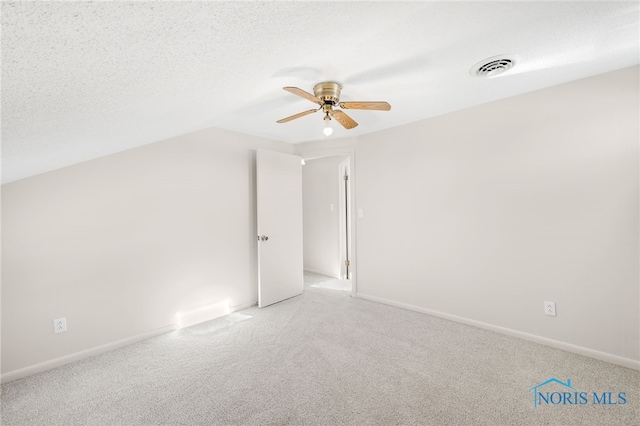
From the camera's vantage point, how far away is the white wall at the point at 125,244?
213 cm

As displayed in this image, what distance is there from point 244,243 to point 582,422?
3.22 meters

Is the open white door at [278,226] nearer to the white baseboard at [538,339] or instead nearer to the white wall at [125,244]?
the white wall at [125,244]

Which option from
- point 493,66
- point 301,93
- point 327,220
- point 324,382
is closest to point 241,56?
Answer: point 301,93

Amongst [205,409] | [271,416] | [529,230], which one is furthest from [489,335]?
[205,409]

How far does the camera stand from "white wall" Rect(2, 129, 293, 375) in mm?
2133

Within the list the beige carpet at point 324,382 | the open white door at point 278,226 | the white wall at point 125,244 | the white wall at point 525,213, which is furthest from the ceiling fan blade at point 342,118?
the beige carpet at point 324,382

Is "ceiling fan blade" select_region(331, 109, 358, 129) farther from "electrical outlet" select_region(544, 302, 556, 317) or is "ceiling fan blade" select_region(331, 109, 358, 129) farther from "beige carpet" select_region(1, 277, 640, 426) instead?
"electrical outlet" select_region(544, 302, 556, 317)

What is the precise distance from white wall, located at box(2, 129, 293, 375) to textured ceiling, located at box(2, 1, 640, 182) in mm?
308

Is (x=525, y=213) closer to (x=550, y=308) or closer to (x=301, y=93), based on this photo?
(x=550, y=308)

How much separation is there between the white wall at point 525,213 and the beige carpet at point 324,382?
1.14 ft

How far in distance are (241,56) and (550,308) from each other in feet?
9.95

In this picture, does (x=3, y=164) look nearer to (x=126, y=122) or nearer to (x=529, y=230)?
(x=126, y=122)

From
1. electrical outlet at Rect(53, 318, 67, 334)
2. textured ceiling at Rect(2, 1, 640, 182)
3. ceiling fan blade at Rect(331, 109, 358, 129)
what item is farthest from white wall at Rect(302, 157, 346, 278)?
electrical outlet at Rect(53, 318, 67, 334)

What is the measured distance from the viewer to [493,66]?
6.25 ft
